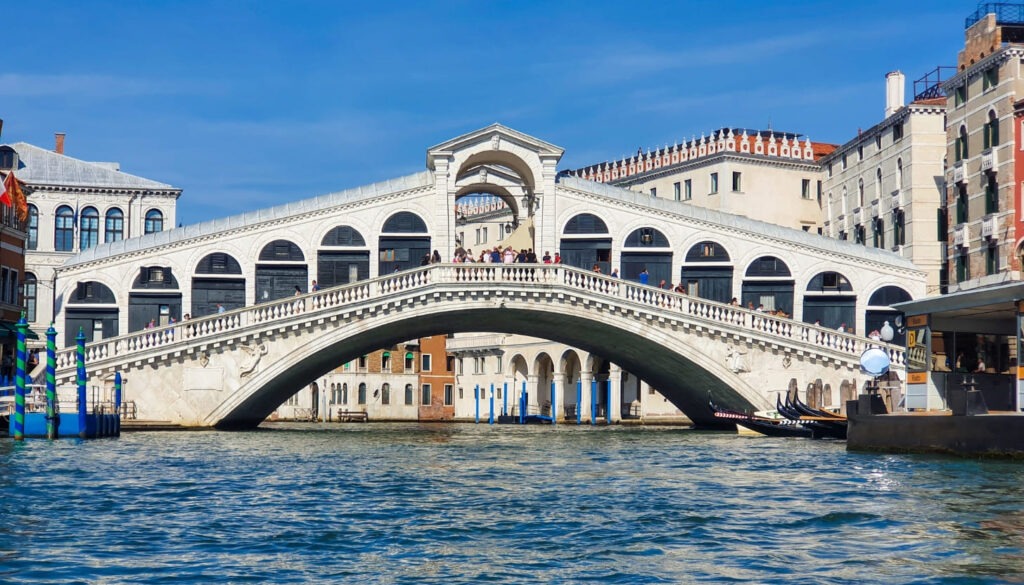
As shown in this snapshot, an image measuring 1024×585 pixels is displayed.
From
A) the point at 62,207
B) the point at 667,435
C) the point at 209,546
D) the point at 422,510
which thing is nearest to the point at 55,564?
the point at 209,546

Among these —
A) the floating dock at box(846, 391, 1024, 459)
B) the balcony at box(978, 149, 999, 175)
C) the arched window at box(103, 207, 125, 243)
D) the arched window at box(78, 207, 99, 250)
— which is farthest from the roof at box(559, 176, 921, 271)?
the arched window at box(78, 207, 99, 250)

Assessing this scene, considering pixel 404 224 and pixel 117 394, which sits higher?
pixel 404 224

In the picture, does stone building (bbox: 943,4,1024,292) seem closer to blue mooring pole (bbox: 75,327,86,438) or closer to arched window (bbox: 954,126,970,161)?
arched window (bbox: 954,126,970,161)

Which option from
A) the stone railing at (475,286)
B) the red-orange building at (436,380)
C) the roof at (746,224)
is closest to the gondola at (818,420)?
the stone railing at (475,286)

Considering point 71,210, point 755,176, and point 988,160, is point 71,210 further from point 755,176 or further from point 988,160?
point 988,160

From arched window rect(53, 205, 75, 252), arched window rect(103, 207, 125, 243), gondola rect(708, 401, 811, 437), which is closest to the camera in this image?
gondola rect(708, 401, 811, 437)

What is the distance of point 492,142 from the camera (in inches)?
1531

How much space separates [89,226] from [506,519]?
3597 cm

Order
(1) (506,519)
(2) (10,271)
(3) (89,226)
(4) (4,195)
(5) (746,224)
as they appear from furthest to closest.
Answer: (3) (89,226), (5) (746,224), (2) (10,271), (4) (4,195), (1) (506,519)

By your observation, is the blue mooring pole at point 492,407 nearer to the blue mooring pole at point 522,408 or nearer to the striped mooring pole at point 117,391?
the blue mooring pole at point 522,408

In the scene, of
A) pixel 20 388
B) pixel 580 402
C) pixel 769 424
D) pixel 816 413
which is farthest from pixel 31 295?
pixel 816 413

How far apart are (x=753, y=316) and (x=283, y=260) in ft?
41.8

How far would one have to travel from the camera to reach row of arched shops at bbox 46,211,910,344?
39.1 m

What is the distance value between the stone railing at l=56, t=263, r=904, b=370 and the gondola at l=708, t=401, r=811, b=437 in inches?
85.1
